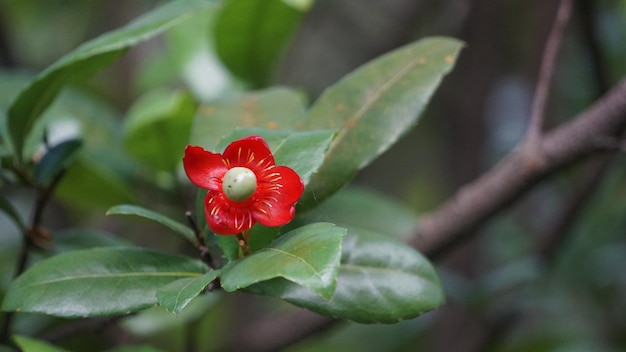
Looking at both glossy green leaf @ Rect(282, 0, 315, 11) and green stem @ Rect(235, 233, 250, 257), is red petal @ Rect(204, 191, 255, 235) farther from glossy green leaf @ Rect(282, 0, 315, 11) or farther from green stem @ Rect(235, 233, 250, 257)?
glossy green leaf @ Rect(282, 0, 315, 11)

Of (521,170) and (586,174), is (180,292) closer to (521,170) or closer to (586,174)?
(521,170)

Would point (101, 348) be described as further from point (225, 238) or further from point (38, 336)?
point (225, 238)

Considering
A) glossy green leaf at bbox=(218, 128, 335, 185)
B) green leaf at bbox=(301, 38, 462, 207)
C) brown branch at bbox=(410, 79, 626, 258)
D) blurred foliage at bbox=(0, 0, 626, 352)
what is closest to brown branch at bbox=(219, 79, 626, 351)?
brown branch at bbox=(410, 79, 626, 258)

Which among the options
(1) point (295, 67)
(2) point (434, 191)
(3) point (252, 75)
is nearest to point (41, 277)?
(3) point (252, 75)

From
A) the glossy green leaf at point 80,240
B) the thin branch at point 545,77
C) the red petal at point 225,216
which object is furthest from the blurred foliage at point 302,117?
the thin branch at point 545,77

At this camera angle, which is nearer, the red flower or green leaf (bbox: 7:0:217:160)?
the red flower

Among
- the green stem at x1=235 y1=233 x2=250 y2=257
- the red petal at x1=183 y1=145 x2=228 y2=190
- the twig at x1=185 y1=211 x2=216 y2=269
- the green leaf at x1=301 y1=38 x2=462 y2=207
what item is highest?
the green leaf at x1=301 y1=38 x2=462 y2=207
